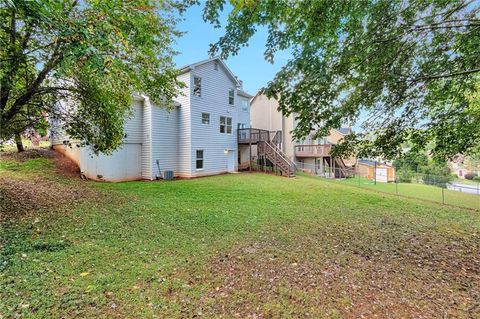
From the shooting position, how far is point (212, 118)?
15445mm

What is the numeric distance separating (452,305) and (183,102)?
13.7 metres

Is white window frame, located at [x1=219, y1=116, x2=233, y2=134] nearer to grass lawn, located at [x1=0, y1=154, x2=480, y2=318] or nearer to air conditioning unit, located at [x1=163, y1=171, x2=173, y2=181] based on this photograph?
air conditioning unit, located at [x1=163, y1=171, x2=173, y2=181]

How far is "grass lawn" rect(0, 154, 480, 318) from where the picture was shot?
286 cm

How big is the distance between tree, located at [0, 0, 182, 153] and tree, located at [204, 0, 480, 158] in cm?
172

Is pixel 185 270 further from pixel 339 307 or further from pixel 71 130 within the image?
pixel 71 130

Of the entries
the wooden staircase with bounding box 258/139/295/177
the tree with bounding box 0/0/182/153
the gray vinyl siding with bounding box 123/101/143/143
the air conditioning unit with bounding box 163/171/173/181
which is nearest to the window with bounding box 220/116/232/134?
the wooden staircase with bounding box 258/139/295/177

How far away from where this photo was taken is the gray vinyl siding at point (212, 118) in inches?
562

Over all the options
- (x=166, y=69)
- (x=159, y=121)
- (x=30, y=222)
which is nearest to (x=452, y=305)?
(x=30, y=222)

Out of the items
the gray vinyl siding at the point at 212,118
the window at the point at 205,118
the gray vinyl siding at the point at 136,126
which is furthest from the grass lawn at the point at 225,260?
the window at the point at 205,118

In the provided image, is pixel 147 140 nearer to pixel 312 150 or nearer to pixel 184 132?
pixel 184 132

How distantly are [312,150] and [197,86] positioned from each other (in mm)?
12086

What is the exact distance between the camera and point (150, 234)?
5.09 meters

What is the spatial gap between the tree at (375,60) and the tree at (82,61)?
1723mm

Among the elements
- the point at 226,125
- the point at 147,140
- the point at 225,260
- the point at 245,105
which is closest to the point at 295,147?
the point at 245,105
